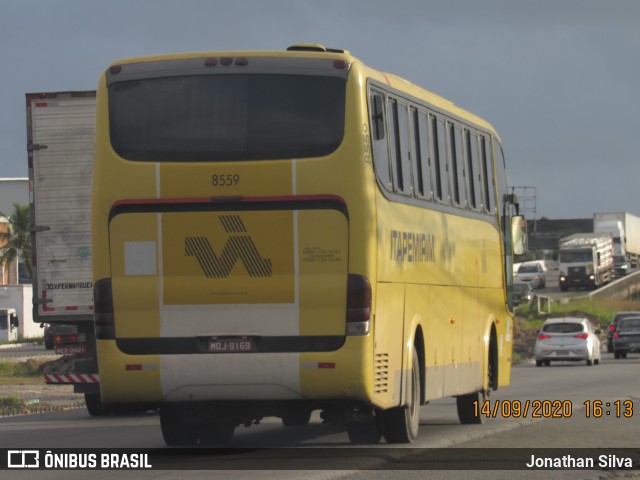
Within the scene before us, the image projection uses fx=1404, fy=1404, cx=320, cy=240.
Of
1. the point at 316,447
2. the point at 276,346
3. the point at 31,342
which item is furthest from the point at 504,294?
the point at 31,342

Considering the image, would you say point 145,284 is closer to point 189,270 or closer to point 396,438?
point 189,270

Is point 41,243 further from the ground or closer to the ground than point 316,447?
further from the ground

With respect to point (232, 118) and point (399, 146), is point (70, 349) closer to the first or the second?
point (399, 146)

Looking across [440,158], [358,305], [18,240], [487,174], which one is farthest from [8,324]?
[358,305]

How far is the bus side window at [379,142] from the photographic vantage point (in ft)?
45.9

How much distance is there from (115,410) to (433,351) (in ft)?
13.4

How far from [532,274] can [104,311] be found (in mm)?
88840

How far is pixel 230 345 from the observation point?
44.1 feet

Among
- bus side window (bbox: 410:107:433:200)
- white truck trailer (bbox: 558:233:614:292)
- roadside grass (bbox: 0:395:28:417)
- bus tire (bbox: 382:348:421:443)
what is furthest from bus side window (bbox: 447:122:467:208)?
white truck trailer (bbox: 558:233:614:292)

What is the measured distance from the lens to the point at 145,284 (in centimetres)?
1360

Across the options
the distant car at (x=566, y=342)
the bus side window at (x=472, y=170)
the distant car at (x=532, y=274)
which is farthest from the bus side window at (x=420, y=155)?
the distant car at (x=532, y=274)

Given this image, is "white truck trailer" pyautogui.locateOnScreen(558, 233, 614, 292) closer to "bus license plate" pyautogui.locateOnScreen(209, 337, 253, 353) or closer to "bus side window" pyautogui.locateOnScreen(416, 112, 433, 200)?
"bus side window" pyautogui.locateOnScreen(416, 112, 433, 200)

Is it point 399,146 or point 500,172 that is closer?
point 399,146

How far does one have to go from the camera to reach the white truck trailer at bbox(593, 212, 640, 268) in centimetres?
10131
